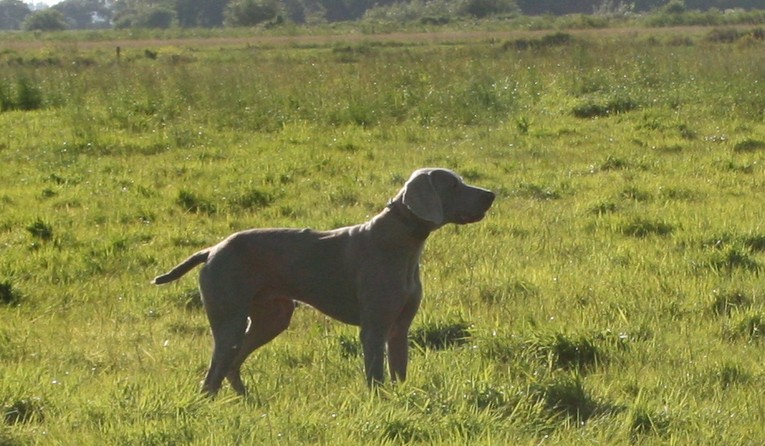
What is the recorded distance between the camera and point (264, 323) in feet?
19.7

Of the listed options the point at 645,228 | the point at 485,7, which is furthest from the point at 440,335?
the point at 485,7

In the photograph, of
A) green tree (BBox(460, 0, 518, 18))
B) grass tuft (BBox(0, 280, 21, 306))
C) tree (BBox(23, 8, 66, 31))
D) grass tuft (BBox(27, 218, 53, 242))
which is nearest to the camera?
grass tuft (BBox(0, 280, 21, 306))

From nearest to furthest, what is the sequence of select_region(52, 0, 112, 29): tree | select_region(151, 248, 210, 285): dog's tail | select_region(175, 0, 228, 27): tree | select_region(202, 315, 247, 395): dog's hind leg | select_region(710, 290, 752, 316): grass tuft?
1. select_region(202, 315, 247, 395): dog's hind leg
2. select_region(151, 248, 210, 285): dog's tail
3. select_region(710, 290, 752, 316): grass tuft
4. select_region(175, 0, 228, 27): tree
5. select_region(52, 0, 112, 29): tree

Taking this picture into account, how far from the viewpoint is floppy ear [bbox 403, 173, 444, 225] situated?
5.46 metres

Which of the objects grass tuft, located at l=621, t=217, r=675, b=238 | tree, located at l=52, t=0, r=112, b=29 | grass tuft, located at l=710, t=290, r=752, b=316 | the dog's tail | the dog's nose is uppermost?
the dog's nose

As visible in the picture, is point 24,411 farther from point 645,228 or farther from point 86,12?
point 86,12

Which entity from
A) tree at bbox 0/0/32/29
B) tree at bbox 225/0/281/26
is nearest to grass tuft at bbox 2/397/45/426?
tree at bbox 225/0/281/26

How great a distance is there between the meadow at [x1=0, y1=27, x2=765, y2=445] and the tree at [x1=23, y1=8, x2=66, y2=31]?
73.6m

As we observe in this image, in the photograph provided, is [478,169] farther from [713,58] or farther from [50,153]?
[713,58]

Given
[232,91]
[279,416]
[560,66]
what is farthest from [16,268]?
[560,66]

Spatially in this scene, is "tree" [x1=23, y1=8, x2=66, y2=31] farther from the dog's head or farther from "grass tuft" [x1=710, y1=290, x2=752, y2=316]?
the dog's head

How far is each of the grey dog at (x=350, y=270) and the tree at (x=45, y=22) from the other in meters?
88.8

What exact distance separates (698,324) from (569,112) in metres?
10.8

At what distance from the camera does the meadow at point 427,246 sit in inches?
206
